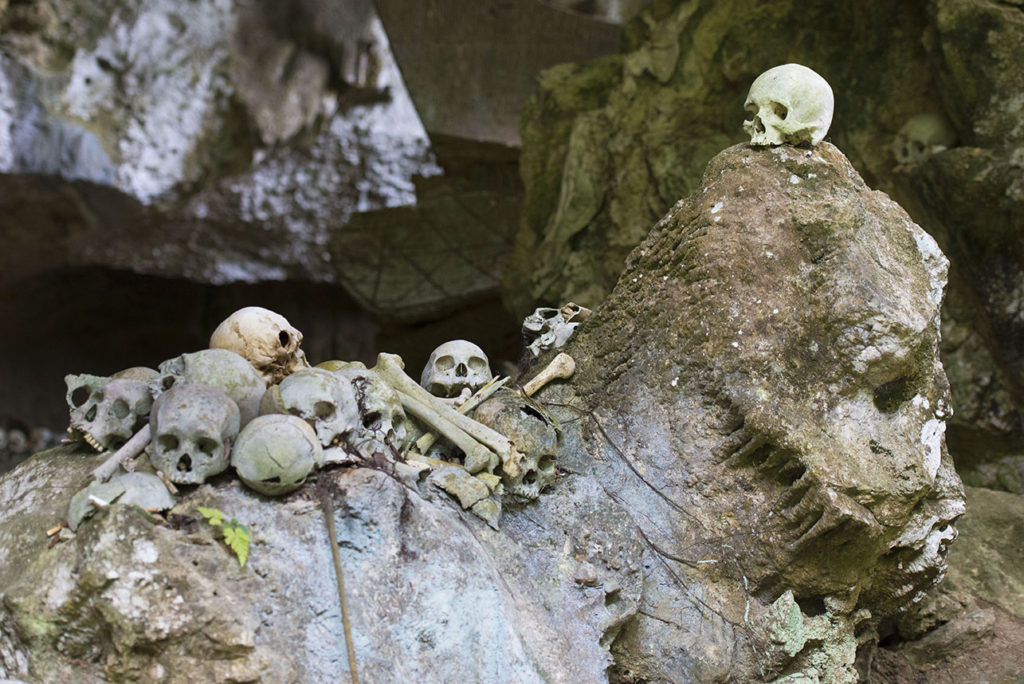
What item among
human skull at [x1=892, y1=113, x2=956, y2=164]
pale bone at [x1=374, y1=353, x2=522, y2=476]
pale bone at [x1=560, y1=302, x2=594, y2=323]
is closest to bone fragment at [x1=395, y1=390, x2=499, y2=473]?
pale bone at [x1=374, y1=353, x2=522, y2=476]

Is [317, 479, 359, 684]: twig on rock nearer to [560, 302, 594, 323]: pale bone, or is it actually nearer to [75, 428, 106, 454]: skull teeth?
[75, 428, 106, 454]: skull teeth

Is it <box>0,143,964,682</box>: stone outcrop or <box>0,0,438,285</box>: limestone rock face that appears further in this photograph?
<box>0,0,438,285</box>: limestone rock face

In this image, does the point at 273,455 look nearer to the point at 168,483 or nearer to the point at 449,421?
the point at 168,483

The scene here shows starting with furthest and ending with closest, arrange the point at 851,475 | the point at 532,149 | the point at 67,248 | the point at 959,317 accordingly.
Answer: the point at 67,248 → the point at 532,149 → the point at 959,317 → the point at 851,475

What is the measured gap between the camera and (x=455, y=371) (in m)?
2.40

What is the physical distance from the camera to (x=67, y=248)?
275 inches

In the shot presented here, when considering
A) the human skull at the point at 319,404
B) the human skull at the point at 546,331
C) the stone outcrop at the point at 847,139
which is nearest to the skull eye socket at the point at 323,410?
the human skull at the point at 319,404

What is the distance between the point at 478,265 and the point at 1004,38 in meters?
3.36

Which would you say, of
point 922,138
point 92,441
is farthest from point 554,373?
point 922,138

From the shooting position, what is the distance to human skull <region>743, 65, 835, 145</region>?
2.33 metres

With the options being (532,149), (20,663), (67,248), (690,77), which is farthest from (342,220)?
(20,663)

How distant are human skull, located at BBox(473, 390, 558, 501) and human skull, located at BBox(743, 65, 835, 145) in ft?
2.67

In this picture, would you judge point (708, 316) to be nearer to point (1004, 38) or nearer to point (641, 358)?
point (641, 358)

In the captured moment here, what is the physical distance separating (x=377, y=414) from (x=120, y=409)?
1.63 feet
